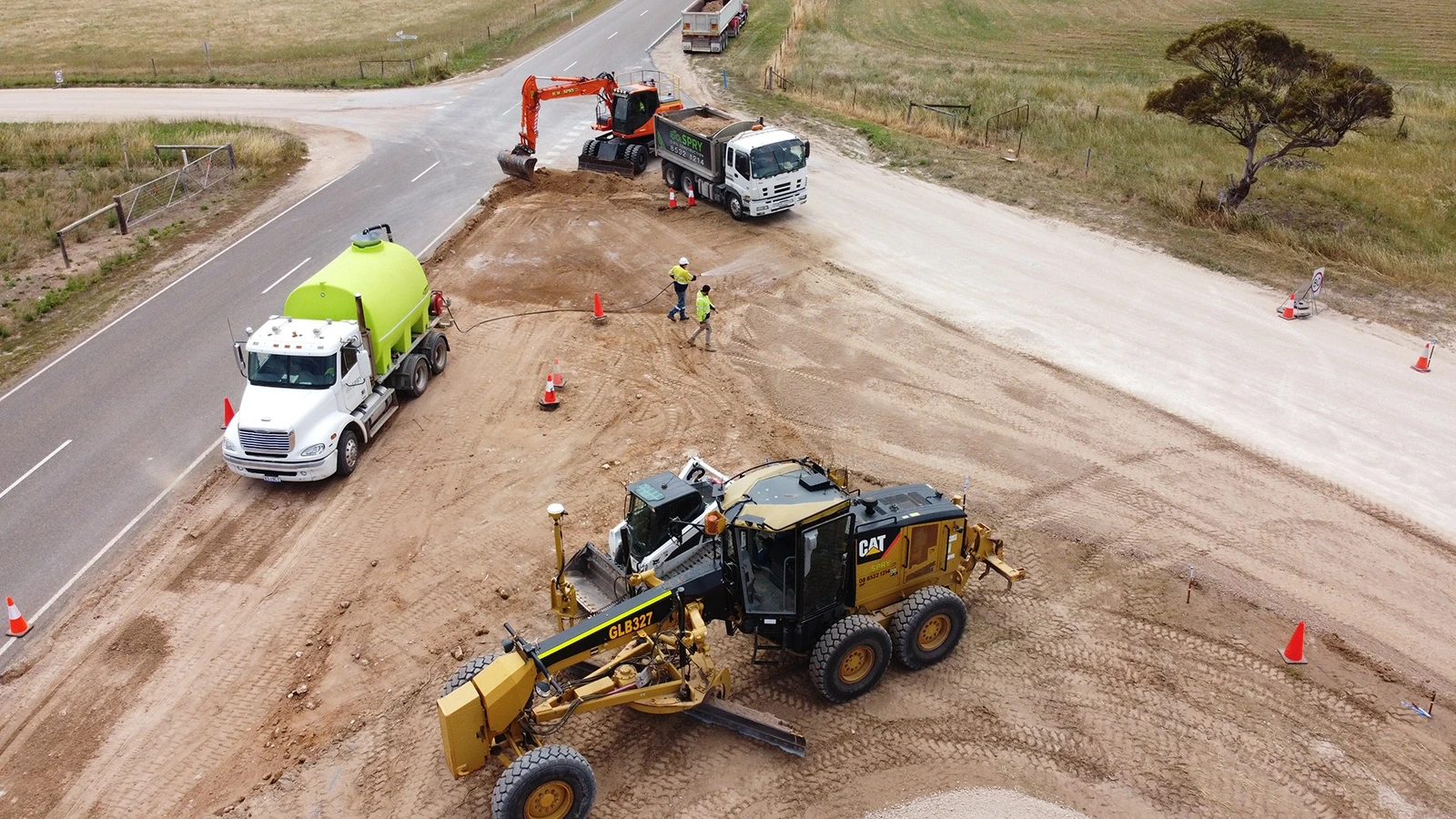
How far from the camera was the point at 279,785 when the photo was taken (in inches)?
448

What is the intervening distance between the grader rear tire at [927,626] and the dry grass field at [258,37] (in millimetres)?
39818

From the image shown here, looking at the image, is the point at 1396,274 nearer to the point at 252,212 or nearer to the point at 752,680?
the point at 752,680

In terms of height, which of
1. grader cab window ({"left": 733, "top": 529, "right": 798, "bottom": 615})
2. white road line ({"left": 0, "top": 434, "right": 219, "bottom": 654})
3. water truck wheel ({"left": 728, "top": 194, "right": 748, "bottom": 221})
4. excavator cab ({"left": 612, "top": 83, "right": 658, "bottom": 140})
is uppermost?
excavator cab ({"left": 612, "top": 83, "right": 658, "bottom": 140})

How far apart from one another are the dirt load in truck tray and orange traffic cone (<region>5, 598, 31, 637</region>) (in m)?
19.9

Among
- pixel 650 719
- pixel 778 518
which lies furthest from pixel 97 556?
pixel 778 518

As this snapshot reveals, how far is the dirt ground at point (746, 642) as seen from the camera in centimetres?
1138

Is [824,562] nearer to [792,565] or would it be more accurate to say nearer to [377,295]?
[792,565]

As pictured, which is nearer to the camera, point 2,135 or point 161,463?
point 161,463

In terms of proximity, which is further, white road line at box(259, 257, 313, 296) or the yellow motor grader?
white road line at box(259, 257, 313, 296)

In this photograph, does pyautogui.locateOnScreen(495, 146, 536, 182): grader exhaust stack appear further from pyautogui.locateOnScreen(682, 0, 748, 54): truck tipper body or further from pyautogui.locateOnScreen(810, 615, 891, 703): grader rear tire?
pyautogui.locateOnScreen(810, 615, 891, 703): grader rear tire

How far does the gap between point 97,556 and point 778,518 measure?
1110 centimetres

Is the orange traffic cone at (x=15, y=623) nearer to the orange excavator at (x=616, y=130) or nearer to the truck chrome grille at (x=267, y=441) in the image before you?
the truck chrome grille at (x=267, y=441)

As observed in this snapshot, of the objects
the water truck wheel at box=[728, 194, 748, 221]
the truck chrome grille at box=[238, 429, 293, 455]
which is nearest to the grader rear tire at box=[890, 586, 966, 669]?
the truck chrome grille at box=[238, 429, 293, 455]

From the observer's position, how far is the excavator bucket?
101 ft
